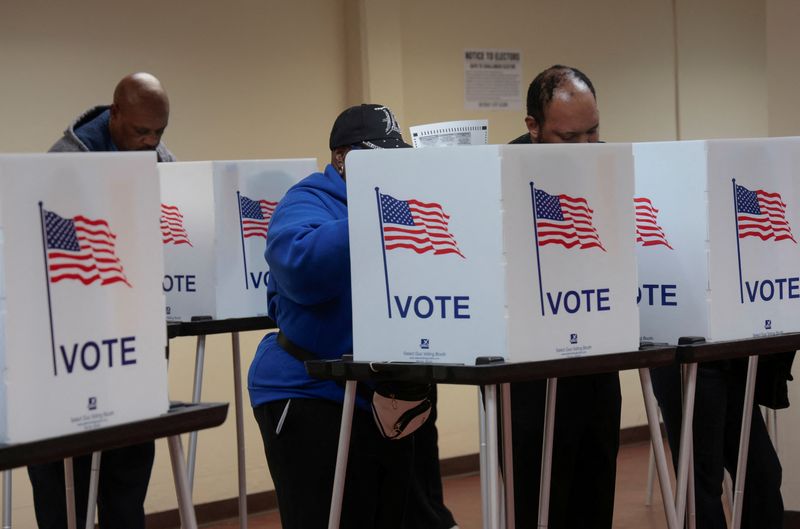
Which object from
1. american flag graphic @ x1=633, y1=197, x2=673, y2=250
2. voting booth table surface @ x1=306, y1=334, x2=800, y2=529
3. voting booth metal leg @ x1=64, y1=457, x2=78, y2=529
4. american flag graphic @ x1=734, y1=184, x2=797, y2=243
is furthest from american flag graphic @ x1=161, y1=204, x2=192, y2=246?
american flag graphic @ x1=734, y1=184, x2=797, y2=243

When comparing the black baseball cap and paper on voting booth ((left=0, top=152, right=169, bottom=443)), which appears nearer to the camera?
paper on voting booth ((left=0, top=152, right=169, bottom=443))

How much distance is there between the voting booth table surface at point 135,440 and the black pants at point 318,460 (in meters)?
0.63

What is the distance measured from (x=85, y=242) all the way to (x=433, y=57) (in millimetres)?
3852

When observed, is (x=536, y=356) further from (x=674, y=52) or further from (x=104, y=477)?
(x=674, y=52)

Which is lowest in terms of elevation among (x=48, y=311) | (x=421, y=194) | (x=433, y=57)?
(x=48, y=311)

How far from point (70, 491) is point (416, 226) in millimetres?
1292

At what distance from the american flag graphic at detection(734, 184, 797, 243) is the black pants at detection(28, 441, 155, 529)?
1.61 m

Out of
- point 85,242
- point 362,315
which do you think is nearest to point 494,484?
point 362,315

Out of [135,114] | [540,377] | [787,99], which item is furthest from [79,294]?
[787,99]

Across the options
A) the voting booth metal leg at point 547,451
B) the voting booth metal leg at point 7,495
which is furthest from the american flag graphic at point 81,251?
the voting booth metal leg at point 7,495

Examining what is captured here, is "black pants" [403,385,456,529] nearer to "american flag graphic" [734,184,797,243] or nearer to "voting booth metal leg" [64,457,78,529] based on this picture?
"voting booth metal leg" [64,457,78,529]

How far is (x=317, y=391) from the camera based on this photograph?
104 inches

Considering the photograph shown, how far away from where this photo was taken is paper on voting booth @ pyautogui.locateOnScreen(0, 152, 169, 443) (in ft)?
5.62

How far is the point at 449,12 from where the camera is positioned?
5.55 m
